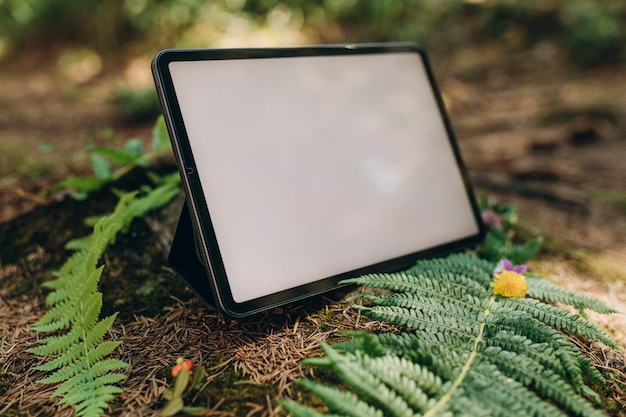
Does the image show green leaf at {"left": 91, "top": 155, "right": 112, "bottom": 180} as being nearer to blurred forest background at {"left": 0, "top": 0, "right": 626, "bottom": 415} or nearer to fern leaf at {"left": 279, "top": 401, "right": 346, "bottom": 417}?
blurred forest background at {"left": 0, "top": 0, "right": 626, "bottom": 415}

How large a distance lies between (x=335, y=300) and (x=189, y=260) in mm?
531

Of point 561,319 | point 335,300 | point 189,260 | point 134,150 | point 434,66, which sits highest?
point 134,150

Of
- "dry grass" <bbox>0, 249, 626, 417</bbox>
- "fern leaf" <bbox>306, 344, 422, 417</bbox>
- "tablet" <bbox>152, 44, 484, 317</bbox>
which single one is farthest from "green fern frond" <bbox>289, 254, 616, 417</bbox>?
"tablet" <bbox>152, 44, 484, 317</bbox>

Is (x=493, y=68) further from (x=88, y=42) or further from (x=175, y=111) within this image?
(x=88, y=42)

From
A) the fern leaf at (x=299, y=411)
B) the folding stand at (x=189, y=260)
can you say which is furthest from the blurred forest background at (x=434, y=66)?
the fern leaf at (x=299, y=411)

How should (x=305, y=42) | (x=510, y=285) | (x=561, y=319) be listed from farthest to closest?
(x=305, y=42)
(x=510, y=285)
(x=561, y=319)

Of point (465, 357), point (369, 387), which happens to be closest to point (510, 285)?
point (465, 357)

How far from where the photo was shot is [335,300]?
1.42 m

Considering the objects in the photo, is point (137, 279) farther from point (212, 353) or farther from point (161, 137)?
point (161, 137)

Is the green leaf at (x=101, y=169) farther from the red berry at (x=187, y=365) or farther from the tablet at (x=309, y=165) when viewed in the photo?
the red berry at (x=187, y=365)

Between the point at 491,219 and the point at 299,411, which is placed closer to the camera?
the point at 299,411

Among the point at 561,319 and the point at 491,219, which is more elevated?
the point at 561,319

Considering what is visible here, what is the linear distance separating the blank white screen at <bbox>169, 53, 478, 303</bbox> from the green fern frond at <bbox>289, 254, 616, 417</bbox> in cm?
27

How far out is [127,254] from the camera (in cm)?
168
